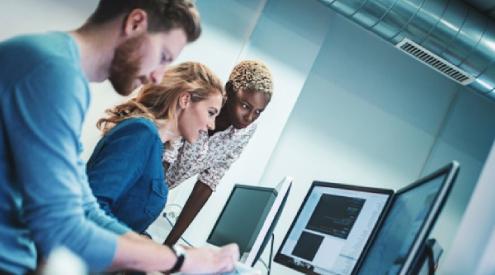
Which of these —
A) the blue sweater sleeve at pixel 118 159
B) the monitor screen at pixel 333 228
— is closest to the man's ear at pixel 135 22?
the blue sweater sleeve at pixel 118 159

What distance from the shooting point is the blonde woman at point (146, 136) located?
1.26 m

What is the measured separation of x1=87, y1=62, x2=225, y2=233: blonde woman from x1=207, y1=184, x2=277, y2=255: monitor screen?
1.29ft

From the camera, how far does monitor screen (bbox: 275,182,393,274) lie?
5.35 feet

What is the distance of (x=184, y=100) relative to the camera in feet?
5.53

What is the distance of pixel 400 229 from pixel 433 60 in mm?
2168

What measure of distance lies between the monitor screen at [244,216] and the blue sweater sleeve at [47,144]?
111 cm

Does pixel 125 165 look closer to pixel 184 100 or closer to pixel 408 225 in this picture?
pixel 184 100

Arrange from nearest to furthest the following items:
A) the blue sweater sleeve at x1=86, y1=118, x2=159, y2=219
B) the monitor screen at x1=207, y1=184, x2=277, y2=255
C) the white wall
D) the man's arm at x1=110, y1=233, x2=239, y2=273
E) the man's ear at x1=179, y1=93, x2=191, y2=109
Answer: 1. the man's arm at x1=110, y1=233, x2=239, y2=273
2. the blue sweater sleeve at x1=86, y1=118, x2=159, y2=219
3. the man's ear at x1=179, y1=93, x2=191, y2=109
4. the monitor screen at x1=207, y1=184, x2=277, y2=255
5. the white wall

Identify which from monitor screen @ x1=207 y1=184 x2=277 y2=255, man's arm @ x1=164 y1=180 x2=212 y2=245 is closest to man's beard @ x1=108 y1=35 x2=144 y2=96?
monitor screen @ x1=207 y1=184 x2=277 y2=255

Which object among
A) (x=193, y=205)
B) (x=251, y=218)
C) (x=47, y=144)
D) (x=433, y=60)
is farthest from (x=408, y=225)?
(x=433, y=60)

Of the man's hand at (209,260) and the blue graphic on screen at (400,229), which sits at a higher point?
the blue graphic on screen at (400,229)

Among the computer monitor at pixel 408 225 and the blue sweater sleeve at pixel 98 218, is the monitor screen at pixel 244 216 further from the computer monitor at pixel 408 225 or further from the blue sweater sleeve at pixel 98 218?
the blue sweater sleeve at pixel 98 218

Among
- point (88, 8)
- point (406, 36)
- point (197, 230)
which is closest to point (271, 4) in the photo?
point (406, 36)

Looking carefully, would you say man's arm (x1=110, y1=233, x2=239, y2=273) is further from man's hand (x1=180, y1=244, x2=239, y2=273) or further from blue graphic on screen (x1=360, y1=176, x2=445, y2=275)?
blue graphic on screen (x1=360, y1=176, x2=445, y2=275)
